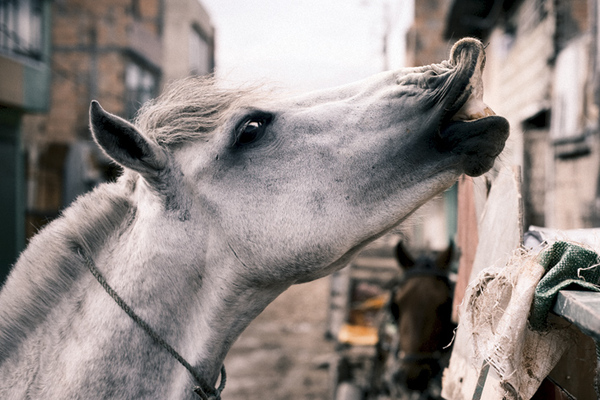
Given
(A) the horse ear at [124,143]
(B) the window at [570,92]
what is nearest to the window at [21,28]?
(A) the horse ear at [124,143]

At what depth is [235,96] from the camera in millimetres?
1644

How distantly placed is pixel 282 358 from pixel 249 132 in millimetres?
6766

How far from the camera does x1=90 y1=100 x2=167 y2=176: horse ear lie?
1.35m

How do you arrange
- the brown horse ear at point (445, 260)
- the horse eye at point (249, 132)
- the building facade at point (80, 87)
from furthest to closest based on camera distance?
the building facade at point (80, 87) < the brown horse ear at point (445, 260) < the horse eye at point (249, 132)

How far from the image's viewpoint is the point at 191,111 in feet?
5.28

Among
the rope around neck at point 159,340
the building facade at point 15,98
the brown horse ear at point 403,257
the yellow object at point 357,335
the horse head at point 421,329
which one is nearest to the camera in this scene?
the rope around neck at point 159,340

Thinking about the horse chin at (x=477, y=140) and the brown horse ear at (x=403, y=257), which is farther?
the brown horse ear at (x=403, y=257)

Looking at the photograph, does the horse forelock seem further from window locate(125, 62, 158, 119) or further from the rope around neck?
window locate(125, 62, 158, 119)

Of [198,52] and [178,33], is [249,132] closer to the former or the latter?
[178,33]

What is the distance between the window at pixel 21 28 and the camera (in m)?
8.96

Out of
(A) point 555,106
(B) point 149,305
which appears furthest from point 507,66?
(B) point 149,305

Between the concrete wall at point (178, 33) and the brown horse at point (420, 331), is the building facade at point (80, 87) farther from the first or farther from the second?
the brown horse at point (420, 331)

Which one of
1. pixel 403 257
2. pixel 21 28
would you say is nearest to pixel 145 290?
pixel 403 257

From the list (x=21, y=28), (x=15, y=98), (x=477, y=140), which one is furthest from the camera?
(x=21, y=28)
